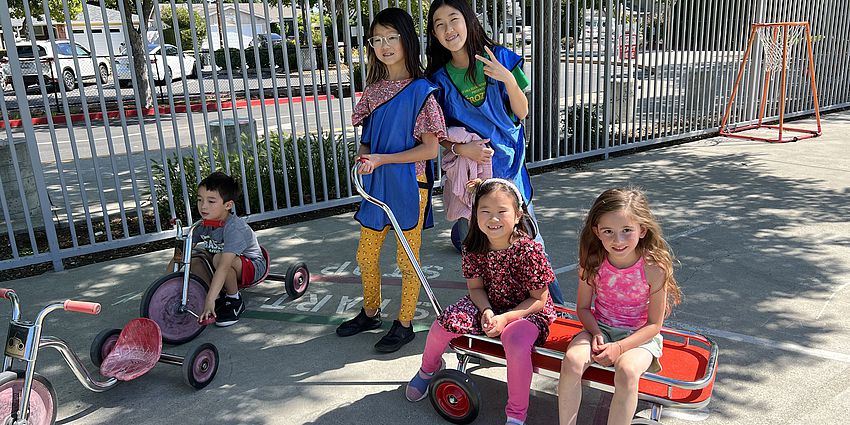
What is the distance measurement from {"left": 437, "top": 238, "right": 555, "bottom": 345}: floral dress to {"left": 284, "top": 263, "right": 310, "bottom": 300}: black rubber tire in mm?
1823

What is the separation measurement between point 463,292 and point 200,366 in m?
1.88

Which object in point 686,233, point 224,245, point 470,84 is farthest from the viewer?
point 686,233

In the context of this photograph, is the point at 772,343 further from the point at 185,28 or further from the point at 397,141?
the point at 185,28

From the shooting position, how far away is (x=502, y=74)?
3.75 metres

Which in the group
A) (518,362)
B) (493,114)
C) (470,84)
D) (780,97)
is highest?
(470,84)

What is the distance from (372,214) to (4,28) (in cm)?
339

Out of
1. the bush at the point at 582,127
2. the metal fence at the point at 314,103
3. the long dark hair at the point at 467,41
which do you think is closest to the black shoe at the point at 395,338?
the long dark hair at the point at 467,41

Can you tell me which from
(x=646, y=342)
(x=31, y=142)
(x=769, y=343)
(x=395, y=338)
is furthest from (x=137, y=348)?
(x=769, y=343)

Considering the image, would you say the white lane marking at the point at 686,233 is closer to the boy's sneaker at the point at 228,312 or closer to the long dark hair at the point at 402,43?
the long dark hair at the point at 402,43

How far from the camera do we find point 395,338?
396 cm

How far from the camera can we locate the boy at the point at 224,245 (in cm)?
438

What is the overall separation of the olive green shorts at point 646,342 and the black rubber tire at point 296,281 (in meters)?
2.39

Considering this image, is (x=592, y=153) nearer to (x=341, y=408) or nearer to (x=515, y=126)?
(x=515, y=126)

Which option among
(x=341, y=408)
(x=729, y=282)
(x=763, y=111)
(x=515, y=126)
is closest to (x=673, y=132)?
(x=763, y=111)
